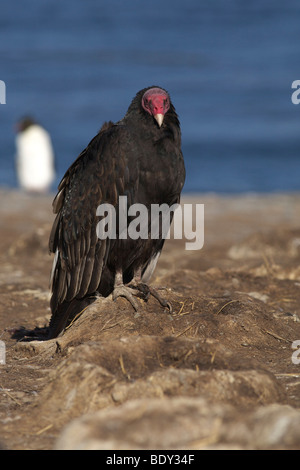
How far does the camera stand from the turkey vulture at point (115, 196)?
5285 millimetres

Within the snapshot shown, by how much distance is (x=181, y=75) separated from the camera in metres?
29.2

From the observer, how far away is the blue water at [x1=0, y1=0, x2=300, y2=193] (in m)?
21.6

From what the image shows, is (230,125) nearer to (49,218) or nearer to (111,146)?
(49,218)

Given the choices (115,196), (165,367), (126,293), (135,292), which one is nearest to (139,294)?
(135,292)

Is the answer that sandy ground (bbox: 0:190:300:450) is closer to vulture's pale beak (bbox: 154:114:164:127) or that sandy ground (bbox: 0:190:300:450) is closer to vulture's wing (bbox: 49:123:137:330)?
vulture's wing (bbox: 49:123:137:330)

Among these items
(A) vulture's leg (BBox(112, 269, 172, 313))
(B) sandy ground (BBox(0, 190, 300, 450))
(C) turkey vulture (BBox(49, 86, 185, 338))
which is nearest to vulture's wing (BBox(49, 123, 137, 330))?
(C) turkey vulture (BBox(49, 86, 185, 338))

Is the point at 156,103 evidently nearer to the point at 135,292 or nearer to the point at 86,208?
the point at 86,208

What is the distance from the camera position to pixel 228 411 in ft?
9.98

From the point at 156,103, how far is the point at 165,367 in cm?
194

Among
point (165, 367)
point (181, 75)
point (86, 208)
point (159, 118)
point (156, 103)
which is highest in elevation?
point (181, 75)

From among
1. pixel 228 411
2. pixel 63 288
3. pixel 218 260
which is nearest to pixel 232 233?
pixel 218 260

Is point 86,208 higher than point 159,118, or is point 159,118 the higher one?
point 159,118

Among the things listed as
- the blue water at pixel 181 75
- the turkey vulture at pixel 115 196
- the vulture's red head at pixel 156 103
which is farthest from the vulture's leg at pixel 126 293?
the blue water at pixel 181 75

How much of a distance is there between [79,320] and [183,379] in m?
1.56
